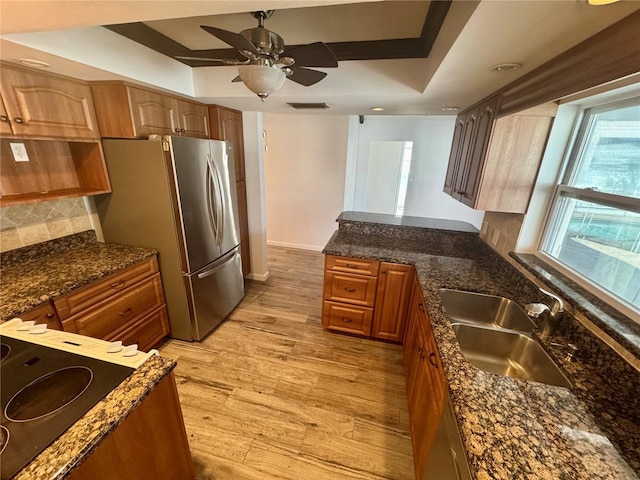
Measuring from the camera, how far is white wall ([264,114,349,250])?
A: 4172 millimetres

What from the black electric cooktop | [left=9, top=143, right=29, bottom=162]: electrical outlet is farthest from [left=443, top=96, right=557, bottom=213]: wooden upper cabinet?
[left=9, top=143, right=29, bottom=162]: electrical outlet

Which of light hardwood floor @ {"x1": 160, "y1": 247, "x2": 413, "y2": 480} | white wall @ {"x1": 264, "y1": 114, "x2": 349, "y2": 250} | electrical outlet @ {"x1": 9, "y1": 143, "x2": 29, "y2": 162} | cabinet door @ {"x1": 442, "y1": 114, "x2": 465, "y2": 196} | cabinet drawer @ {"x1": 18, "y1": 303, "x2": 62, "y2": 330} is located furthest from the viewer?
white wall @ {"x1": 264, "y1": 114, "x2": 349, "y2": 250}

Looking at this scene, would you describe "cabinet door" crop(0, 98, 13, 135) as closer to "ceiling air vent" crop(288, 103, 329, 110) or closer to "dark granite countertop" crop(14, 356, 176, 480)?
"dark granite countertop" crop(14, 356, 176, 480)

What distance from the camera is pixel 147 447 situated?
37.6 inches

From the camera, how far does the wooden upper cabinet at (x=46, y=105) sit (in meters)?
1.45

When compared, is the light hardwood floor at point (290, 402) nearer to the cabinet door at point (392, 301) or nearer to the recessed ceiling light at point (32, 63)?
the cabinet door at point (392, 301)

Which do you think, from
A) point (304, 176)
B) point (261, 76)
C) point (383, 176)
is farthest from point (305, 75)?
point (383, 176)

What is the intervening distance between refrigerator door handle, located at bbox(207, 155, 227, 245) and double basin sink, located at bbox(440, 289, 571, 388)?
2014 mm

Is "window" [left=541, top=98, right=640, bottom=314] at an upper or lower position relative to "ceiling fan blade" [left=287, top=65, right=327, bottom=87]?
lower

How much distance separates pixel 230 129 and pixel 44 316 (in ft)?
7.35

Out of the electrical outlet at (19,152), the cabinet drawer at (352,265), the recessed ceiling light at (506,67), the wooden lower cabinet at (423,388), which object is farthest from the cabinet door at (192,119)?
the wooden lower cabinet at (423,388)

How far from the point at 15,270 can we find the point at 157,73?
1.65 meters

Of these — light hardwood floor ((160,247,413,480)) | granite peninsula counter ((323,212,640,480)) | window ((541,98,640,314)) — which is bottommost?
light hardwood floor ((160,247,413,480))

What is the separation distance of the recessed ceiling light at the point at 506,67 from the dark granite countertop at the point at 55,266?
2580 mm
